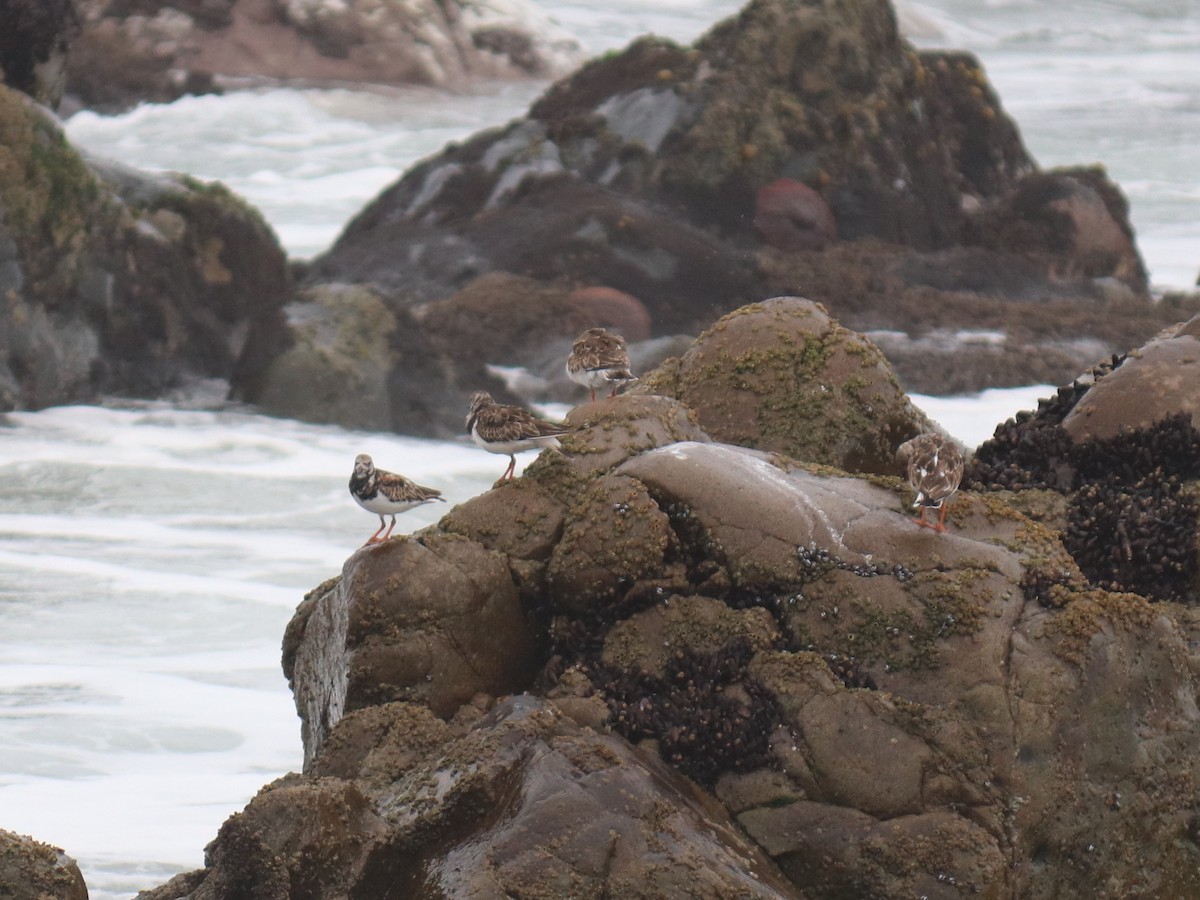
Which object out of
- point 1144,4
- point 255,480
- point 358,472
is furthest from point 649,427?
point 1144,4

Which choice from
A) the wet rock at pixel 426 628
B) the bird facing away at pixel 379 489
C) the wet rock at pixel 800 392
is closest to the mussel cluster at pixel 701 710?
the wet rock at pixel 426 628

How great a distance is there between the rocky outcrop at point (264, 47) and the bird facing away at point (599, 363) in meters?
25.6

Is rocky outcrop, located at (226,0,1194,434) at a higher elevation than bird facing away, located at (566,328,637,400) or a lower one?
lower

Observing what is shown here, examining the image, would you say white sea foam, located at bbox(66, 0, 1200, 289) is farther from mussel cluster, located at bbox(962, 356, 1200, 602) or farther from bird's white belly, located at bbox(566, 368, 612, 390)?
bird's white belly, located at bbox(566, 368, 612, 390)

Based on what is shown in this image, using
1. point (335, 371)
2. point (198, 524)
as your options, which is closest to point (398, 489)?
point (198, 524)

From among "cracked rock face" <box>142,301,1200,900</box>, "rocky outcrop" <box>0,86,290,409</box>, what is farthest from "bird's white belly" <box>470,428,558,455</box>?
"rocky outcrop" <box>0,86,290,409</box>

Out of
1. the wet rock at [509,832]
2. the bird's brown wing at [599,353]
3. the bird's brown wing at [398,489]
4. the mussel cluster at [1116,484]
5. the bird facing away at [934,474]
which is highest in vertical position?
the bird facing away at [934,474]

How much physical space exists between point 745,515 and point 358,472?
179 cm

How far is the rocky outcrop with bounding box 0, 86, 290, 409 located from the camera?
1758 centimetres

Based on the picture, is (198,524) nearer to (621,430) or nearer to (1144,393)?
(621,430)

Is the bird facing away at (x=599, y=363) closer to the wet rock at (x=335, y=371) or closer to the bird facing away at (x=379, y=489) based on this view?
the bird facing away at (x=379, y=489)

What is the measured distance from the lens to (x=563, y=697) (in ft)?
22.6

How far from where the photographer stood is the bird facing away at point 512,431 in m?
7.74

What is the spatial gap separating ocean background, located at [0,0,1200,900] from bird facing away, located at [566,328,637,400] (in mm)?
3480
